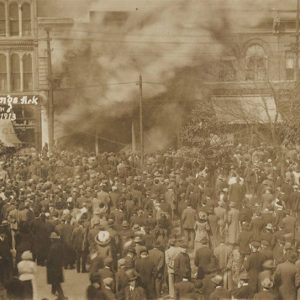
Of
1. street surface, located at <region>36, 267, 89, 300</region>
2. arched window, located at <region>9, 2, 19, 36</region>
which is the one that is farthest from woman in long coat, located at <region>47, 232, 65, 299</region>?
arched window, located at <region>9, 2, 19, 36</region>

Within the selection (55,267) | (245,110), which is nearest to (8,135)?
(55,267)

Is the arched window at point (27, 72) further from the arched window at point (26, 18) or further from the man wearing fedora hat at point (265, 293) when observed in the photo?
the man wearing fedora hat at point (265, 293)

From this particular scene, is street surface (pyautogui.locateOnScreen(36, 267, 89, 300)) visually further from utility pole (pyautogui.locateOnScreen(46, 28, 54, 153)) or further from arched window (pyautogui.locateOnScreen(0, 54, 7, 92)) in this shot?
arched window (pyautogui.locateOnScreen(0, 54, 7, 92))

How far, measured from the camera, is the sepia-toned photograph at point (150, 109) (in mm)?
11109

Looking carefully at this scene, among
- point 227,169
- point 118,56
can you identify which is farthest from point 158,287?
point 118,56

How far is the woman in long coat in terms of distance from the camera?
8.25 metres

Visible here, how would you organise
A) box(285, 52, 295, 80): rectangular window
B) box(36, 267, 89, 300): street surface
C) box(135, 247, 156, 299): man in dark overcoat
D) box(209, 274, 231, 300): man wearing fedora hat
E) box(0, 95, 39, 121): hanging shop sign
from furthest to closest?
box(285, 52, 295, 80): rectangular window → box(0, 95, 39, 121): hanging shop sign → box(36, 267, 89, 300): street surface → box(135, 247, 156, 299): man in dark overcoat → box(209, 274, 231, 300): man wearing fedora hat

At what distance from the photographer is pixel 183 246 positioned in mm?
8062

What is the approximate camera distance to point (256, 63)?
40.8ft

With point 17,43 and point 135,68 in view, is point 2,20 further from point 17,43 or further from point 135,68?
point 135,68

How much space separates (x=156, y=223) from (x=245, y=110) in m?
3.54

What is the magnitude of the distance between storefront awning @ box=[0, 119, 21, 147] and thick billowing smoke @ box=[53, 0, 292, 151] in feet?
3.10

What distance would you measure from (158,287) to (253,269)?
130 cm

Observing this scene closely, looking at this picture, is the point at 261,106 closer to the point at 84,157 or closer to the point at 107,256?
the point at 84,157
